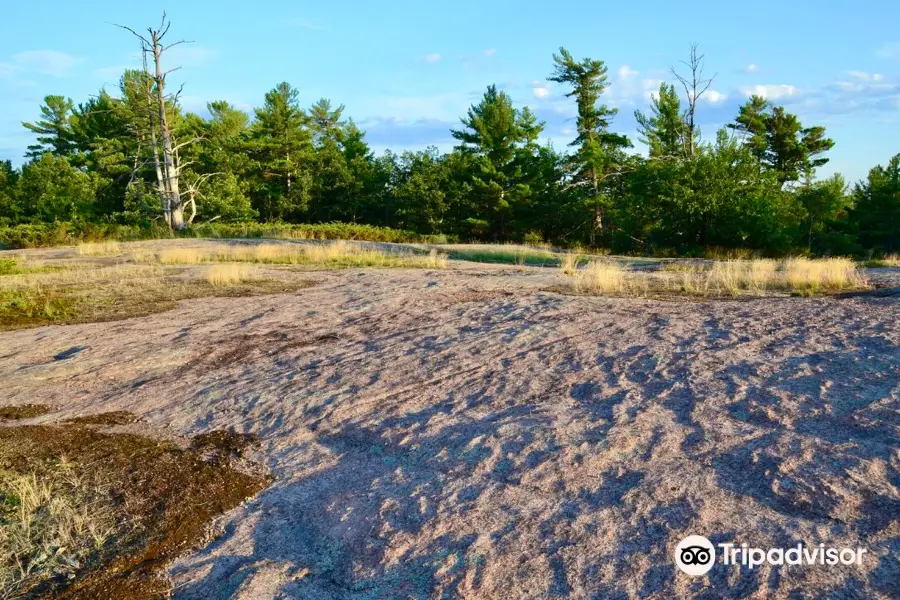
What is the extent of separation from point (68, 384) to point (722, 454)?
5.12 meters

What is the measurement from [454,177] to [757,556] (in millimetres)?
44462

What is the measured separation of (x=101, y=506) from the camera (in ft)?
10.8

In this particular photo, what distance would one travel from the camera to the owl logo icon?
2.41 m

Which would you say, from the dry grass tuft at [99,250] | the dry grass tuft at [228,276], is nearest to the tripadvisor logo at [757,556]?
the dry grass tuft at [228,276]

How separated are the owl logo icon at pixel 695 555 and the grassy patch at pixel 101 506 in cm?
200

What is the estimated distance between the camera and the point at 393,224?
1896 inches

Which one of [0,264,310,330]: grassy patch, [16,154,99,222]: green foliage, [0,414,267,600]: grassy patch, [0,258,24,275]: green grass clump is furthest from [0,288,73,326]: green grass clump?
[16,154,99,222]: green foliage

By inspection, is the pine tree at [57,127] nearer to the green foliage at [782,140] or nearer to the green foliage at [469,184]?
the green foliage at [469,184]

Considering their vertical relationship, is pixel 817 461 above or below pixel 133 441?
above

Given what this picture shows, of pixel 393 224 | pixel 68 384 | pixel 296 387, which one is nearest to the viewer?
pixel 296 387

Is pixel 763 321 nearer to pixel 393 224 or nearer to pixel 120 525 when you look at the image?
pixel 120 525

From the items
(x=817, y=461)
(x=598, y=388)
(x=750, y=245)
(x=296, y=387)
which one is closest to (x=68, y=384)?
(x=296, y=387)

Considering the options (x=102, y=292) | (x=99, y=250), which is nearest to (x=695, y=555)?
(x=102, y=292)

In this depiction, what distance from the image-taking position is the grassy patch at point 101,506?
105 inches
